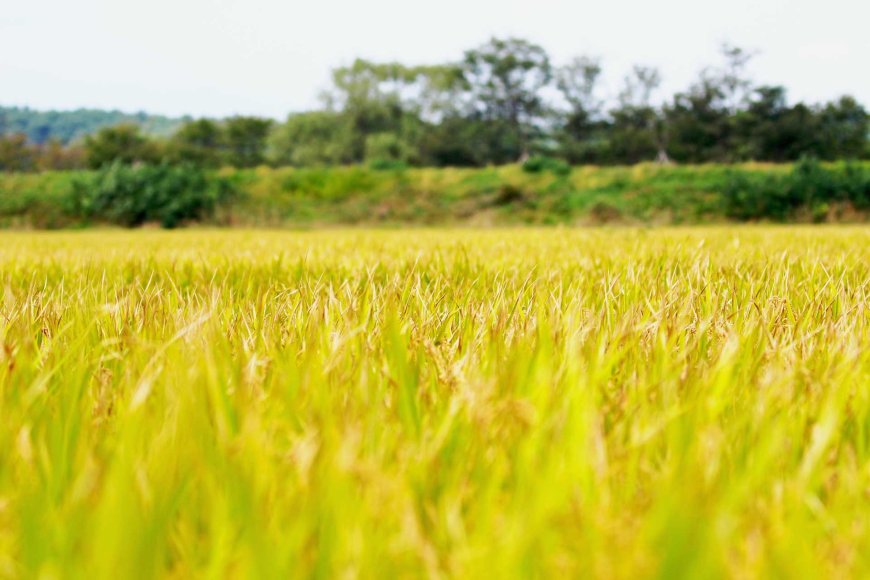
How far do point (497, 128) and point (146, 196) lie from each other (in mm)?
36783

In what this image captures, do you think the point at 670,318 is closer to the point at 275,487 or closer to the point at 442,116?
the point at 275,487

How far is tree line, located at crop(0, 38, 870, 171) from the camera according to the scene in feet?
150

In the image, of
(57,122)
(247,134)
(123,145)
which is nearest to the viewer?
(123,145)

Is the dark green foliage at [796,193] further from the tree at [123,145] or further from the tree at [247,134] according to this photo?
the tree at [247,134]

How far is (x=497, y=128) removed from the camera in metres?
56.5

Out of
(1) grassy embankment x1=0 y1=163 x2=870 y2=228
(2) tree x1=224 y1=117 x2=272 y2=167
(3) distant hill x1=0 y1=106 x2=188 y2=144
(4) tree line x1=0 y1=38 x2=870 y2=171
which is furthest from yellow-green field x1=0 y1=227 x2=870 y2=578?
(3) distant hill x1=0 y1=106 x2=188 y2=144

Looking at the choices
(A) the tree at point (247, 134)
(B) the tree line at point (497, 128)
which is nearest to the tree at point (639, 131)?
(B) the tree line at point (497, 128)

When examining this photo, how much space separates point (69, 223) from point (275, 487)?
28144mm

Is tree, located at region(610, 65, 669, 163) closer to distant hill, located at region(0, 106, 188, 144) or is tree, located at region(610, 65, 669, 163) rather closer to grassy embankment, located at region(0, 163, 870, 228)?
grassy embankment, located at region(0, 163, 870, 228)

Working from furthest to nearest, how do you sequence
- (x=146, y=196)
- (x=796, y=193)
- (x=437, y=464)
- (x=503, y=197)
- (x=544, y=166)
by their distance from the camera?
(x=544, y=166), (x=503, y=197), (x=146, y=196), (x=796, y=193), (x=437, y=464)

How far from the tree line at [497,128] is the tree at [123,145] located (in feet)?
0.33

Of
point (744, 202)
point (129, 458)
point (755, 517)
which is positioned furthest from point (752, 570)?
point (744, 202)

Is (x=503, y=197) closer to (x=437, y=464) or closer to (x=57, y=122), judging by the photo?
(x=437, y=464)

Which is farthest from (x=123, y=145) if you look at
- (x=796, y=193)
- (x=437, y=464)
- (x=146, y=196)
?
(x=437, y=464)
